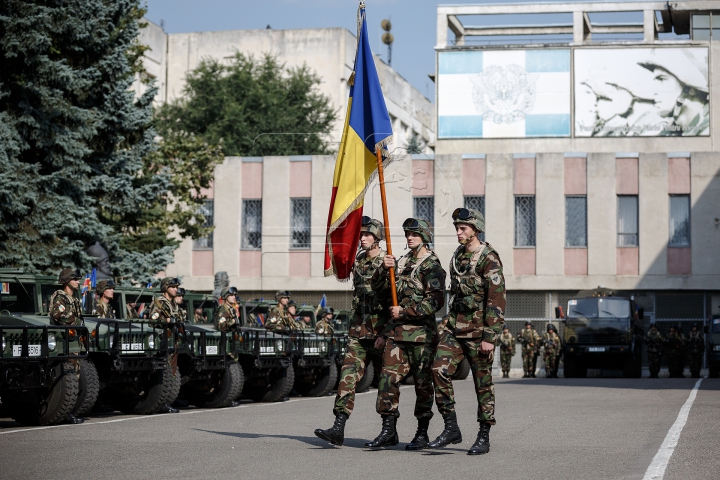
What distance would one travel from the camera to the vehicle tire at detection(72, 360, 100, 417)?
1388cm

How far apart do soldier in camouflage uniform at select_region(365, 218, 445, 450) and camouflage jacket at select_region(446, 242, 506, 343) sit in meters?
0.23

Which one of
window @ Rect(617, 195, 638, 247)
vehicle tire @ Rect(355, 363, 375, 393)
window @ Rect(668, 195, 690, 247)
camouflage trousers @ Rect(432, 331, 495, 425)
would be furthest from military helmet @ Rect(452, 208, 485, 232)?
window @ Rect(668, 195, 690, 247)

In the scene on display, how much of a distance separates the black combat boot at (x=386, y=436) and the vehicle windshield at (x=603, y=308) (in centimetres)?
2407

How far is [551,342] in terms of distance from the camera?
36219 mm

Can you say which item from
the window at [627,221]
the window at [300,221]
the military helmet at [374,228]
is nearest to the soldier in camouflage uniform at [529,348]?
the window at [627,221]

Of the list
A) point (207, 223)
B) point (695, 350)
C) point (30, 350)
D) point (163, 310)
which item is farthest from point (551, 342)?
point (30, 350)

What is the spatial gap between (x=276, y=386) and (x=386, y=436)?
30.6 ft

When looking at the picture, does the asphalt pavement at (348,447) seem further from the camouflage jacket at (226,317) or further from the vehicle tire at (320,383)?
the vehicle tire at (320,383)

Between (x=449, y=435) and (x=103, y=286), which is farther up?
(x=103, y=286)

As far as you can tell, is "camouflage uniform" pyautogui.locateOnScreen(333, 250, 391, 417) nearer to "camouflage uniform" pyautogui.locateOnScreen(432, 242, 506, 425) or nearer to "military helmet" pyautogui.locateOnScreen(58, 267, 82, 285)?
"camouflage uniform" pyautogui.locateOnScreen(432, 242, 506, 425)

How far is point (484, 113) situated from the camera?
5019 cm

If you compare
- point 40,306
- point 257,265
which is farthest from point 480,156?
point 40,306

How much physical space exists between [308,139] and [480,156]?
1773 centimetres

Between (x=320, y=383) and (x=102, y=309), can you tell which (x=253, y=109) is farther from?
(x=102, y=309)
